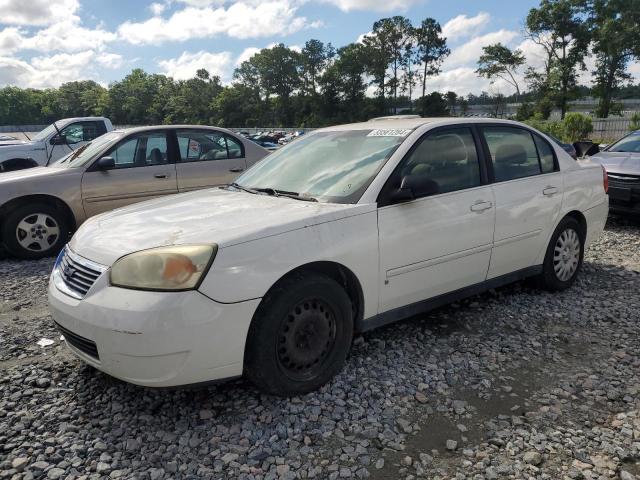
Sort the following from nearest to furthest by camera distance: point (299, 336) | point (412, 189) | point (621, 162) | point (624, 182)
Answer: point (299, 336) < point (412, 189) < point (624, 182) < point (621, 162)

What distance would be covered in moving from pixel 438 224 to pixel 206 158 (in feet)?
15.6

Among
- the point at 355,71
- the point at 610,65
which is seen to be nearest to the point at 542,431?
the point at 610,65

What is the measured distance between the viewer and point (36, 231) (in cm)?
622

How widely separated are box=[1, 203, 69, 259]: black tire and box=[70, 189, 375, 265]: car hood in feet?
11.2

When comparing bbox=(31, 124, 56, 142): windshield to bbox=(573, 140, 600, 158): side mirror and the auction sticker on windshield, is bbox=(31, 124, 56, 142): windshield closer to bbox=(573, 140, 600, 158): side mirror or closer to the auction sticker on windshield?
A: the auction sticker on windshield

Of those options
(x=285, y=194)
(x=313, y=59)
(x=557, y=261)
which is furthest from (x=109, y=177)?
(x=313, y=59)

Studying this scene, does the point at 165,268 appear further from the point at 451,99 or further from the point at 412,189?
the point at 451,99

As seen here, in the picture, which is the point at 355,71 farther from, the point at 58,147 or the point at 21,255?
the point at 21,255

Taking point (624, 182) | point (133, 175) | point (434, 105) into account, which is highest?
point (434, 105)

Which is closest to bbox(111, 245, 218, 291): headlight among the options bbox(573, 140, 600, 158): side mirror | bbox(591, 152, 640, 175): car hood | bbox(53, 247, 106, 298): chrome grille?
bbox(53, 247, 106, 298): chrome grille

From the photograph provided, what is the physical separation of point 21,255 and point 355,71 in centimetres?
7957

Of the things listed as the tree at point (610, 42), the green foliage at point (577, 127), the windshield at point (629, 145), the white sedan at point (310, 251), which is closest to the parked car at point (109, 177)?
the white sedan at point (310, 251)

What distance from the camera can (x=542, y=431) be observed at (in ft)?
8.58

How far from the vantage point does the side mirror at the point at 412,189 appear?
3.13 m
